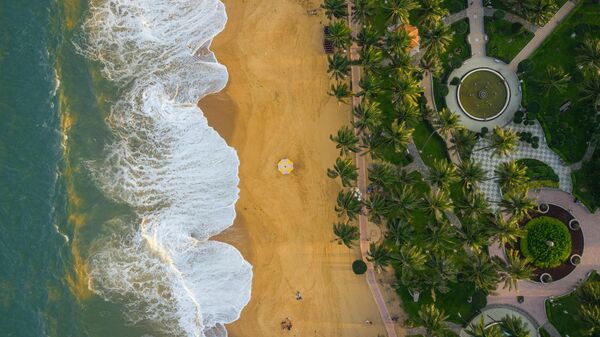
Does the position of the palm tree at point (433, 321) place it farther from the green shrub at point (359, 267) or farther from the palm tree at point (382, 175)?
the palm tree at point (382, 175)

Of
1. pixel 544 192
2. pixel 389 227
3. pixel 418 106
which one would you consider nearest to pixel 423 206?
pixel 389 227

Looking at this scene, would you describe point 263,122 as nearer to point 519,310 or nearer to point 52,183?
point 52,183

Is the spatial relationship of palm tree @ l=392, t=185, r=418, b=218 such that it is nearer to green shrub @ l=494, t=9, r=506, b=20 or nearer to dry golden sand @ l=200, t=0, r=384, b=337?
dry golden sand @ l=200, t=0, r=384, b=337

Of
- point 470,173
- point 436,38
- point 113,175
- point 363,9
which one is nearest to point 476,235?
point 470,173

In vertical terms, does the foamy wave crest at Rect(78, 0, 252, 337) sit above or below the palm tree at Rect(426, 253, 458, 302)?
above

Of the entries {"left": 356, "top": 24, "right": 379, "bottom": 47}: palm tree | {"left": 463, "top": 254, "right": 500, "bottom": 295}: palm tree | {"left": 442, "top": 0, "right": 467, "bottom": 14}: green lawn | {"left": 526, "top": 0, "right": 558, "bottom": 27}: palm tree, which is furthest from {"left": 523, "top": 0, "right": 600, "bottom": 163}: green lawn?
{"left": 356, "top": 24, "right": 379, "bottom": 47}: palm tree
